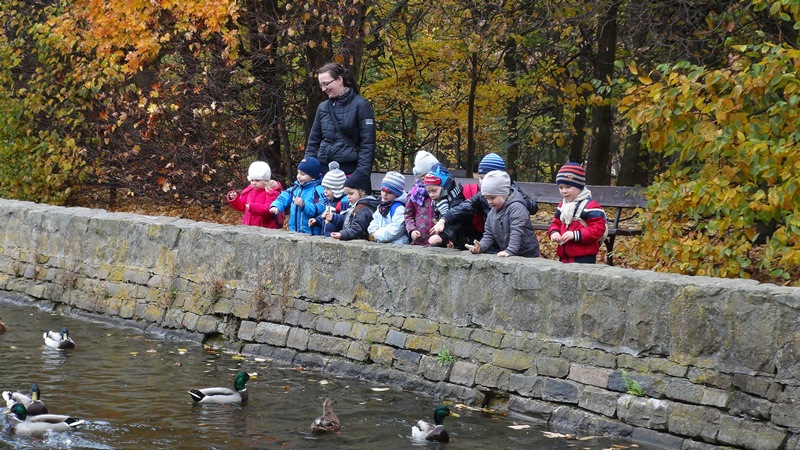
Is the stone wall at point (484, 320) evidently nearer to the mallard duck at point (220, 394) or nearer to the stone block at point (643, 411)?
the stone block at point (643, 411)

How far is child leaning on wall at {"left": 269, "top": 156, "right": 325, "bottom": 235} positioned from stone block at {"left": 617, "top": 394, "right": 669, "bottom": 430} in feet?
14.9

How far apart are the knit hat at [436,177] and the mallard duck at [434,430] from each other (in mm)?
2524

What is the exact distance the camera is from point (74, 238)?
13039 mm

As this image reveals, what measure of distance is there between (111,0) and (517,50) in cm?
618

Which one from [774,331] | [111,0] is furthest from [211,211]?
[774,331]

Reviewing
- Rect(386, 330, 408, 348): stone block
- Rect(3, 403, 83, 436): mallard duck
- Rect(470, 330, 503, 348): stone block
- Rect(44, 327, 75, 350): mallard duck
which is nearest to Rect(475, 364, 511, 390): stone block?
Rect(470, 330, 503, 348): stone block

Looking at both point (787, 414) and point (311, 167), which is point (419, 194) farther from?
point (787, 414)

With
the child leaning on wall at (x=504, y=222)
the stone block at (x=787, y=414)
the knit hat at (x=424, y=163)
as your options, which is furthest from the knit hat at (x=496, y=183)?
the stone block at (x=787, y=414)

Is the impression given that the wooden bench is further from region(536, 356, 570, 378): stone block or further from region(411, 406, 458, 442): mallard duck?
region(411, 406, 458, 442): mallard duck

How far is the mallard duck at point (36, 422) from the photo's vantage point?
7555 mm

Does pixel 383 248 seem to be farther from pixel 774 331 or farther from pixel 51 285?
pixel 51 285

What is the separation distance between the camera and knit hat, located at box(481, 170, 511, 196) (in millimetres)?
9141

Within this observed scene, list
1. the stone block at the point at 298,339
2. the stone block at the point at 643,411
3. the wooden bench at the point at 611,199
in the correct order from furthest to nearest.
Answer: the wooden bench at the point at 611,199, the stone block at the point at 298,339, the stone block at the point at 643,411

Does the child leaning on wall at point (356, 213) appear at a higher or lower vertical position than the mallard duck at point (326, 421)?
higher
